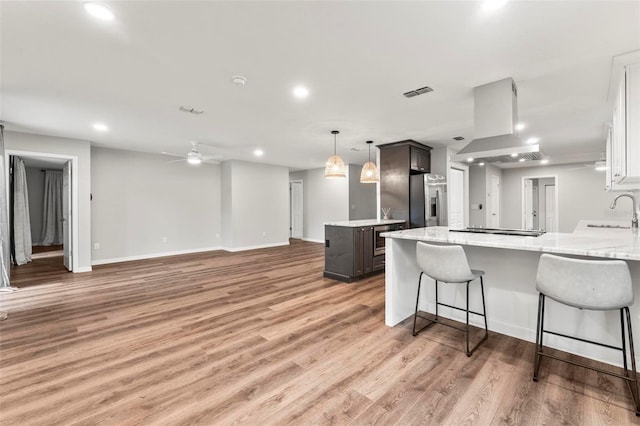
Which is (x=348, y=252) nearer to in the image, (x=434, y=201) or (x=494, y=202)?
(x=434, y=201)

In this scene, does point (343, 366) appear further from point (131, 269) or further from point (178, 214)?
point (178, 214)

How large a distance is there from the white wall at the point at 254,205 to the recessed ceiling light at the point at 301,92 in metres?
4.95

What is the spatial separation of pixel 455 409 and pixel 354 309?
175 cm

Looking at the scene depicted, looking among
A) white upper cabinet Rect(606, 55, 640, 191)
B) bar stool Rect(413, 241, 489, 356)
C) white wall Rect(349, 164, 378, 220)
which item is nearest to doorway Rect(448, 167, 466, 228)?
white wall Rect(349, 164, 378, 220)

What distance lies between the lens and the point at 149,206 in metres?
6.95

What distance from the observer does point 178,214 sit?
7.43 metres

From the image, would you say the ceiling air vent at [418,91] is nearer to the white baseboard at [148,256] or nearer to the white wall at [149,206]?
the white wall at [149,206]

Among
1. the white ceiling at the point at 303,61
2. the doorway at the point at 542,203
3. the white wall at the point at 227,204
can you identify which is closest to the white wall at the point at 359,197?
the white wall at the point at 227,204

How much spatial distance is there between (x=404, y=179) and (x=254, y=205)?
14.6ft

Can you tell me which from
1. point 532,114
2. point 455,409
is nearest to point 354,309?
point 455,409

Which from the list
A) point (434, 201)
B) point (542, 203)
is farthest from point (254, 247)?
point (542, 203)

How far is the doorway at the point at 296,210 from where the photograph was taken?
10.4 m

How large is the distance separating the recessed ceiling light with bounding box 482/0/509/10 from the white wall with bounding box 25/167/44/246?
38.3 feet

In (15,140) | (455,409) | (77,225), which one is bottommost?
(455,409)
